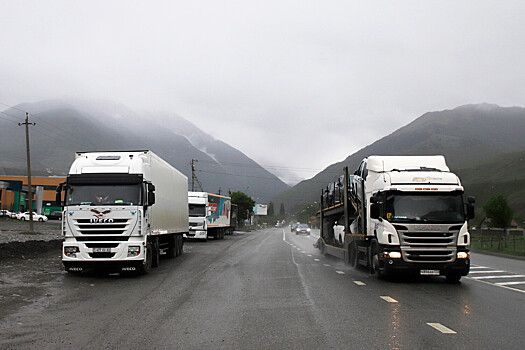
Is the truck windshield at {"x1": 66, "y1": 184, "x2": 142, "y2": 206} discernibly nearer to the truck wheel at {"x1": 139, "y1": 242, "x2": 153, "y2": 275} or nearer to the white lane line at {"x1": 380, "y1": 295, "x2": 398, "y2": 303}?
the truck wheel at {"x1": 139, "y1": 242, "x2": 153, "y2": 275}

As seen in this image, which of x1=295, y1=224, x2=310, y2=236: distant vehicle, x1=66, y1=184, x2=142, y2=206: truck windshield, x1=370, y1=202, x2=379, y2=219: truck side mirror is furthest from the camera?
x1=295, y1=224, x2=310, y2=236: distant vehicle

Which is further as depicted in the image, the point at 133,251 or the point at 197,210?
the point at 197,210

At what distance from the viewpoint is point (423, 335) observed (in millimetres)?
7023

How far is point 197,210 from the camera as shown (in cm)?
4062

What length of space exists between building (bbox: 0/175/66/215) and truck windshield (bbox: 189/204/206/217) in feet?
171

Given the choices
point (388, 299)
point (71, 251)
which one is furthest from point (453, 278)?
point (71, 251)

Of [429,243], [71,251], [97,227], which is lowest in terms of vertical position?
[71,251]

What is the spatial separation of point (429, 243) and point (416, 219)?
0.68m

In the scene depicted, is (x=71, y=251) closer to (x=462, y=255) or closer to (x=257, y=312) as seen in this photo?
(x=257, y=312)

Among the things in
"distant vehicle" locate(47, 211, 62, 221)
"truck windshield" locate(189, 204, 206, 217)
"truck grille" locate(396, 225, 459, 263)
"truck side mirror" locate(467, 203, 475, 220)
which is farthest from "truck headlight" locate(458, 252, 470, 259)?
"distant vehicle" locate(47, 211, 62, 221)

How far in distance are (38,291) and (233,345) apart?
7187 millimetres

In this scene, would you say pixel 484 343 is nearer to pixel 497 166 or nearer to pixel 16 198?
pixel 16 198

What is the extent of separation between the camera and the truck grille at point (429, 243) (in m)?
13.0

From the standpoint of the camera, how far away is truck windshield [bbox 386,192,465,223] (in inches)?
520
